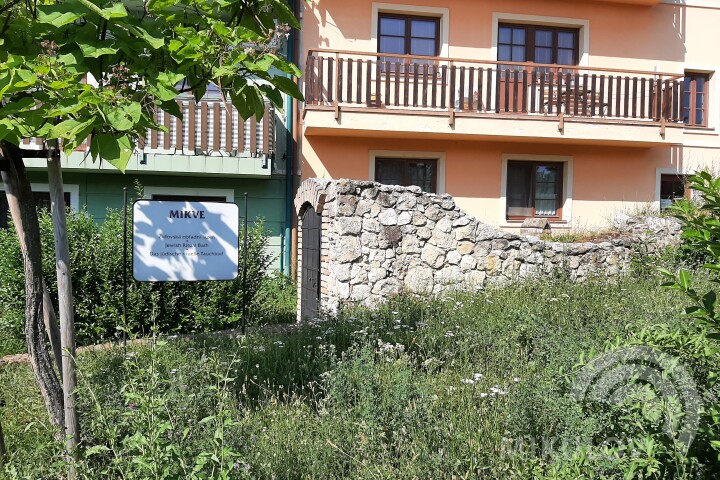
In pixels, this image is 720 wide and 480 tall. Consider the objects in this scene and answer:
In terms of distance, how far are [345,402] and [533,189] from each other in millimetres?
11013

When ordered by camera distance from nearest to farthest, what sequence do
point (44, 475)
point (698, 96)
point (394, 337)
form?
1. point (44, 475)
2. point (394, 337)
3. point (698, 96)

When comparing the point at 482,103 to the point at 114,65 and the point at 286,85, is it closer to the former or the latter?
the point at 286,85

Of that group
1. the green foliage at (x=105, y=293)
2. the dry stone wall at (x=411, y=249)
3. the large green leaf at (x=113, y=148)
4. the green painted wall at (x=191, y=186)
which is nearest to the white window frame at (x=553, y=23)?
the green painted wall at (x=191, y=186)

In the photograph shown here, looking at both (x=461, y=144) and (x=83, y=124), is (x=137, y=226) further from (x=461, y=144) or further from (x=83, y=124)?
(x=461, y=144)

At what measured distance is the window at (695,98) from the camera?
14.5 m

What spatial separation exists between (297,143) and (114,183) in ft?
A: 13.0

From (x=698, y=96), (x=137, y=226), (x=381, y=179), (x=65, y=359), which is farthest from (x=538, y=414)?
(x=698, y=96)

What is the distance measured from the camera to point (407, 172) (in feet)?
44.3

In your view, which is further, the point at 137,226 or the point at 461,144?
the point at 461,144

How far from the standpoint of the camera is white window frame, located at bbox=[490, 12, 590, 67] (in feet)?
44.6

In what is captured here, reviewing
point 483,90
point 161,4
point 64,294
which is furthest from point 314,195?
point 483,90

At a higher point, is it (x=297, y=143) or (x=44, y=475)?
(x=297, y=143)

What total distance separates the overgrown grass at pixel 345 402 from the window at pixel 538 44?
8951 mm

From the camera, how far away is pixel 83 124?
234cm
